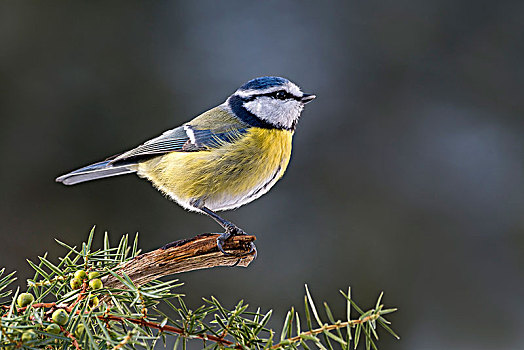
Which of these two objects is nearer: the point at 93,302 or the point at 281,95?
the point at 93,302

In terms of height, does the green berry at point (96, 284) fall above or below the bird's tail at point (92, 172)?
below

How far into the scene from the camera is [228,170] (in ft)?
3.30

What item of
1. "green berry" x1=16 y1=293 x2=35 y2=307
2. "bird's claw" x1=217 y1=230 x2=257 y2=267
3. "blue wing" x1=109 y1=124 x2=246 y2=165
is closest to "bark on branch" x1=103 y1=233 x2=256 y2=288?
"bird's claw" x1=217 y1=230 x2=257 y2=267

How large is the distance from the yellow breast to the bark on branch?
0.14m

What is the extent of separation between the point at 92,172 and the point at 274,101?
38 centimetres

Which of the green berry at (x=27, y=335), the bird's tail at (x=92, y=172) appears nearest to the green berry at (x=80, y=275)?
the green berry at (x=27, y=335)

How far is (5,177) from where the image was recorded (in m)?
1.55

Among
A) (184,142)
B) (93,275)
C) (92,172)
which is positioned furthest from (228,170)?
(93,275)

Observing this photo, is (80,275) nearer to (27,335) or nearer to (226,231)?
(27,335)

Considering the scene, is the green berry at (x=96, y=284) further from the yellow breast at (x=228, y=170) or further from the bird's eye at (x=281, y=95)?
the bird's eye at (x=281, y=95)

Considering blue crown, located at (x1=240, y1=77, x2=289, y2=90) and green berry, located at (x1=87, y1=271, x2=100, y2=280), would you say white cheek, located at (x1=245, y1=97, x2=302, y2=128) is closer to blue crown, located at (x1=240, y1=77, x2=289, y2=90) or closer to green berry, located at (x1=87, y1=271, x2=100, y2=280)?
blue crown, located at (x1=240, y1=77, x2=289, y2=90)

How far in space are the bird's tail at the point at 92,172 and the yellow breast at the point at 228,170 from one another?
3.6 inches

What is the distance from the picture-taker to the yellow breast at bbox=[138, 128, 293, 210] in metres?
1.01

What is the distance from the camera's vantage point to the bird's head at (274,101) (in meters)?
1.08
